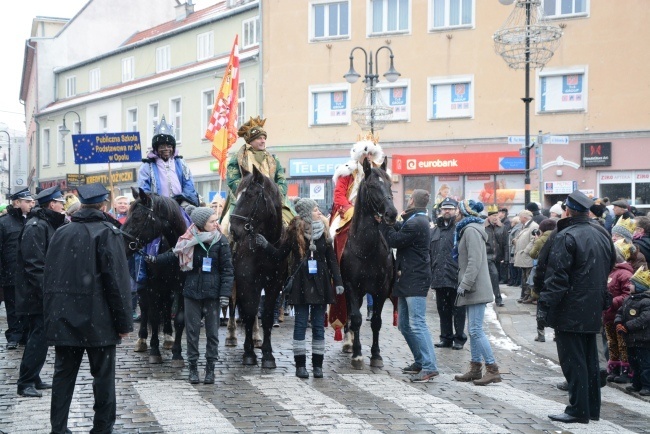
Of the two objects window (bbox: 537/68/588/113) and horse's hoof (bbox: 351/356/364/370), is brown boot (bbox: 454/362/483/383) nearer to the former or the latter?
horse's hoof (bbox: 351/356/364/370)

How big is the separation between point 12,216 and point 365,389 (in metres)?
5.50

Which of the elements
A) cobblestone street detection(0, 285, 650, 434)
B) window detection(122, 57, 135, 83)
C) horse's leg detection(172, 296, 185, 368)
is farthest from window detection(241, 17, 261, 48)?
horse's leg detection(172, 296, 185, 368)

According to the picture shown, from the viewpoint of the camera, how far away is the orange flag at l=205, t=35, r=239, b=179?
16.6m

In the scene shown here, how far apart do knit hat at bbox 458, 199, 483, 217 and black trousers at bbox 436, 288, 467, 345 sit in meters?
2.62

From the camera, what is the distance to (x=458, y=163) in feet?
107

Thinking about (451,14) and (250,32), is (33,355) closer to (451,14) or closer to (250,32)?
(451,14)

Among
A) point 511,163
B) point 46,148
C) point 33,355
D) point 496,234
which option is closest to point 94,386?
point 33,355

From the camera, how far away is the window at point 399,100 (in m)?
33.4

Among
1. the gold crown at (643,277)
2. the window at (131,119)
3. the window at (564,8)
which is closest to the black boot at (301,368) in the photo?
the gold crown at (643,277)

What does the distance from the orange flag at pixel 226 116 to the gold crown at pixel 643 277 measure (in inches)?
346

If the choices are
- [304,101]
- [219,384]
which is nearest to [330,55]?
[304,101]

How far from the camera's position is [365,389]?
30.0 ft

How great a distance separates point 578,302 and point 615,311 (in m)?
2.44

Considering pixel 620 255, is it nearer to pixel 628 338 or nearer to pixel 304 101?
pixel 628 338
